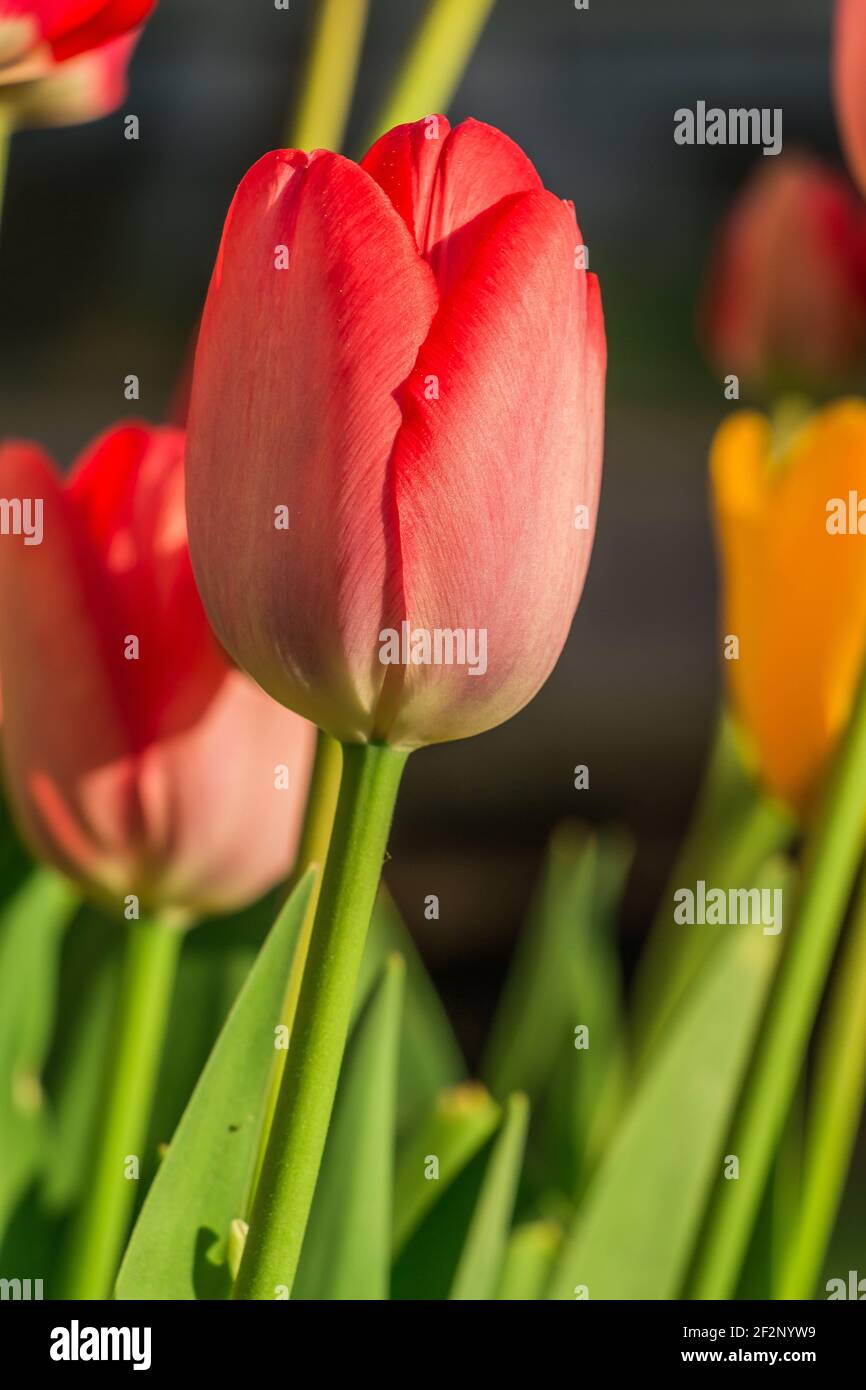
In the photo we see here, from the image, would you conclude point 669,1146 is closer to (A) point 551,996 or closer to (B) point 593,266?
(A) point 551,996

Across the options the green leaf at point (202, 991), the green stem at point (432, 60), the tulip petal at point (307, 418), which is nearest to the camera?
the tulip petal at point (307, 418)

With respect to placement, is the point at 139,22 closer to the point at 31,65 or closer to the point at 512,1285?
the point at 31,65

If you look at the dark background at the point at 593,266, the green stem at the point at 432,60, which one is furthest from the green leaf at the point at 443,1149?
the dark background at the point at 593,266

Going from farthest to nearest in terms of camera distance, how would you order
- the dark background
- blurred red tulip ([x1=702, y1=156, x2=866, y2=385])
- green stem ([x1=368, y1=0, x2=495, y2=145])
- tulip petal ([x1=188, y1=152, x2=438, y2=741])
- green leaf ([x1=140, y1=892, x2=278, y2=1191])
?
the dark background < blurred red tulip ([x1=702, y1=156, x2=866, y2=385]) < green leaf ([x1=140, y1=892, x2=278, y2=1191]) < green stem ([x1=368, y1=0, x2=495, y2=145]) < tulip petal ([x1=188, y1=152, x2=438, y2=741])

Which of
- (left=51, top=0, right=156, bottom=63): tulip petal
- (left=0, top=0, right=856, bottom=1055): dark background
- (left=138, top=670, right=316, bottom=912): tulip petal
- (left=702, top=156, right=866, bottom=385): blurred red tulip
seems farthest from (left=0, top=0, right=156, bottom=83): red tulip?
A: (left=0, top=0, right=856, bottom=1055): dark background

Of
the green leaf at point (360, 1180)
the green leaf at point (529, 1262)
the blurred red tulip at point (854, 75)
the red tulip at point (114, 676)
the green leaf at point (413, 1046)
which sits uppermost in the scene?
the blurred red tulip at point (854, 75)

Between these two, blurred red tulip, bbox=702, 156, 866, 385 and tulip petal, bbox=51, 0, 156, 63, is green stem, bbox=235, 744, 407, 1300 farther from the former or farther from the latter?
blurred red tulip, bbox=702, 156, 866, 385

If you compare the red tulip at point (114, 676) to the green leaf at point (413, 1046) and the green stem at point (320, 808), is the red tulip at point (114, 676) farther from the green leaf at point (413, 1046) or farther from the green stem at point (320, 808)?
the green leaf at point (413, 1046)
